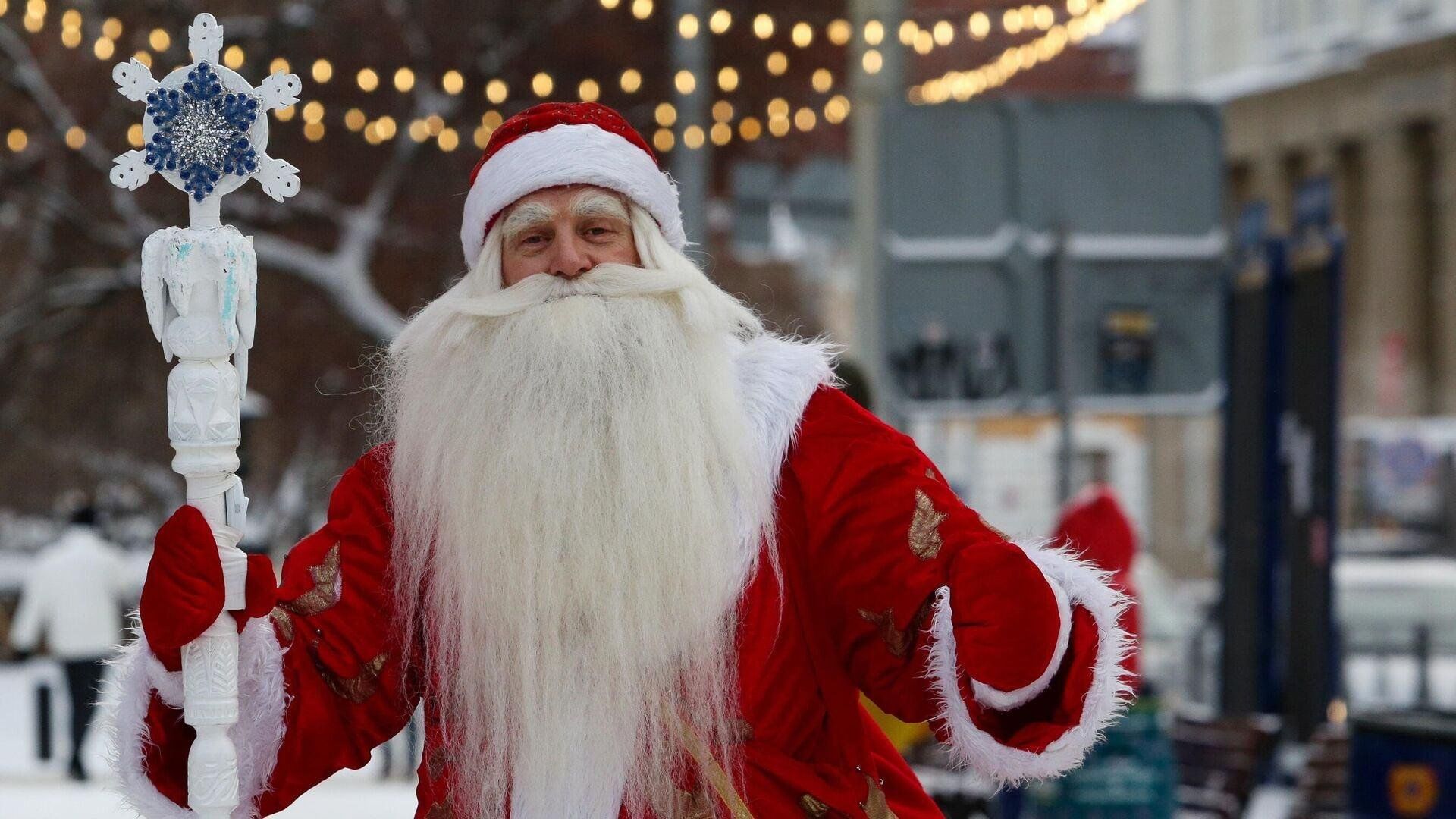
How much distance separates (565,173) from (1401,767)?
131 inches

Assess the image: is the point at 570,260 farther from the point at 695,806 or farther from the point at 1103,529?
the point at 1103,529

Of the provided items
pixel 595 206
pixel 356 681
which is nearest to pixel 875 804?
pixel 356 681

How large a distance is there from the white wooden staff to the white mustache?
1.23 feet

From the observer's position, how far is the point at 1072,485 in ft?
24.8

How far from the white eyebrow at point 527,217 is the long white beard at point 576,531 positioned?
10 cm

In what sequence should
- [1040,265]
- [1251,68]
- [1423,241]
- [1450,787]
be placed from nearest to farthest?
1. [1450,787]
2. [1040,265]
3. [1423,241]
4. [1251,68]

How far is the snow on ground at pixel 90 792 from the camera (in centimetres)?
788

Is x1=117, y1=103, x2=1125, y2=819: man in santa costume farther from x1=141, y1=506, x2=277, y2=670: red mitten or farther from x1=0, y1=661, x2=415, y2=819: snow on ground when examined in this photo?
x1=0, y1=661, x2=415, y2=819: snow on ground

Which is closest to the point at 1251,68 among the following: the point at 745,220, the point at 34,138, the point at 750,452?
the point at 745,220

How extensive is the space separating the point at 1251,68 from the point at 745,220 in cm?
2073

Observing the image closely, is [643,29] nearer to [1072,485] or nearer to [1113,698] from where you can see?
[1072,485]

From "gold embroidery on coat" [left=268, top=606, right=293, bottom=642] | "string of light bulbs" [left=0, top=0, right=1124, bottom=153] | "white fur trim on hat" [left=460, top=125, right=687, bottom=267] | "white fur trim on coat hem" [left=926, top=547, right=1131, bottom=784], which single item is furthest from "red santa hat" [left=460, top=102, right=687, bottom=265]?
"string of light bulbs" [left=0, top=0, right=1124, bottom=153]

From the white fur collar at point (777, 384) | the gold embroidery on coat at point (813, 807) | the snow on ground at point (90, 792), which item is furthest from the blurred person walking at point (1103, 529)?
the gold embroidery on coat at point (813, 807)

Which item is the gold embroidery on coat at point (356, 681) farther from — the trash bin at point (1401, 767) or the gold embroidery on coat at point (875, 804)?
the trash bin at point (1401, 767)
